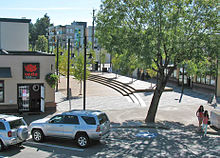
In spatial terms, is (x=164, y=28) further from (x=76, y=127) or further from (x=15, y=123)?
(x=15, y=123)

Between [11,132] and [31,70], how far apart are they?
8.53 meters

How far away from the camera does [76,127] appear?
12992mm

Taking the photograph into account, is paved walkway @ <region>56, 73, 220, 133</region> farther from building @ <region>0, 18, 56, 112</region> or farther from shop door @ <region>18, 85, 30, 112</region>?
shop door @ <region>18, 85, 30, 112</region>

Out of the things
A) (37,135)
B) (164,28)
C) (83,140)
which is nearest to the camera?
(83,140)

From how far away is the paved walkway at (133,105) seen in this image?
63.5 ft

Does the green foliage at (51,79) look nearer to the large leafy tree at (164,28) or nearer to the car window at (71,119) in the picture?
the large leafy tree at (164,28)

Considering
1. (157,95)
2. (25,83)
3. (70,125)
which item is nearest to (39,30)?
(25,83)

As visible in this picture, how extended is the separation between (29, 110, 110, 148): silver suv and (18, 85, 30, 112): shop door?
267 inches

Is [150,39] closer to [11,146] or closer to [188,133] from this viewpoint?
[188,133]

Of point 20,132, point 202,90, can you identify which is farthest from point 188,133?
point 202,90

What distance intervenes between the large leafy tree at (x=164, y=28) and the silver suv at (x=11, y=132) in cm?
753

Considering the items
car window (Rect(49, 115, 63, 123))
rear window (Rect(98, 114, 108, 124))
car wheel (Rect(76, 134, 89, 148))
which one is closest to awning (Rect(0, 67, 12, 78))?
car window (Rect(49, 115, 63, 123))

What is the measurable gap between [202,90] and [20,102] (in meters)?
20.6

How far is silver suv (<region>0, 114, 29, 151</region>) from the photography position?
12.0 metres
